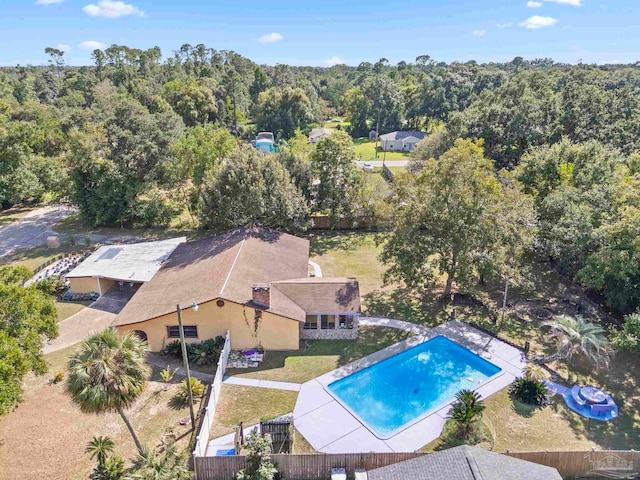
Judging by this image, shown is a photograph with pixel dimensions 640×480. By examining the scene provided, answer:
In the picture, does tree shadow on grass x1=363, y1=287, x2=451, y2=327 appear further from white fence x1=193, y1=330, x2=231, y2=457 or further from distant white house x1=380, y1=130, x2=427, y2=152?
distant white house x1=380, y1=130, x2=427, y2=152

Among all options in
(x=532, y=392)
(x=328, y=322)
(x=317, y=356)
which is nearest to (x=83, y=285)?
(x=328, y=322)

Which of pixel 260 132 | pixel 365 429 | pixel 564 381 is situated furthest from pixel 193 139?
pixel 260 132

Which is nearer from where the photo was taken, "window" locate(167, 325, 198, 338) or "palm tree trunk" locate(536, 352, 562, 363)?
"palm tree trunk" locate(536, 352, 562, 363)

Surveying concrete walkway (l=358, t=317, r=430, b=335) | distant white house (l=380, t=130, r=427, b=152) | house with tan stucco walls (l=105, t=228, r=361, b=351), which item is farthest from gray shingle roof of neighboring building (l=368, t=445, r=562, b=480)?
distant white house (l=380, t=130, r=427, b=152)

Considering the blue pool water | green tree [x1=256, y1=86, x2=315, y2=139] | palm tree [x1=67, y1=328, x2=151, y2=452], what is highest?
green tree [x1=256, y1=86, x2=315, y2=139]

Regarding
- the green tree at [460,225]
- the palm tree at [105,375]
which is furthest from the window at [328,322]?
the palm tree at [105,375]

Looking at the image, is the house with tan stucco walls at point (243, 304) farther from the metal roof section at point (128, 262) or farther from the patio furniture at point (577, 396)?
the patio furniture at point (577, 396)

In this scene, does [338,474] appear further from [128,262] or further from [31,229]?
[31,229]
